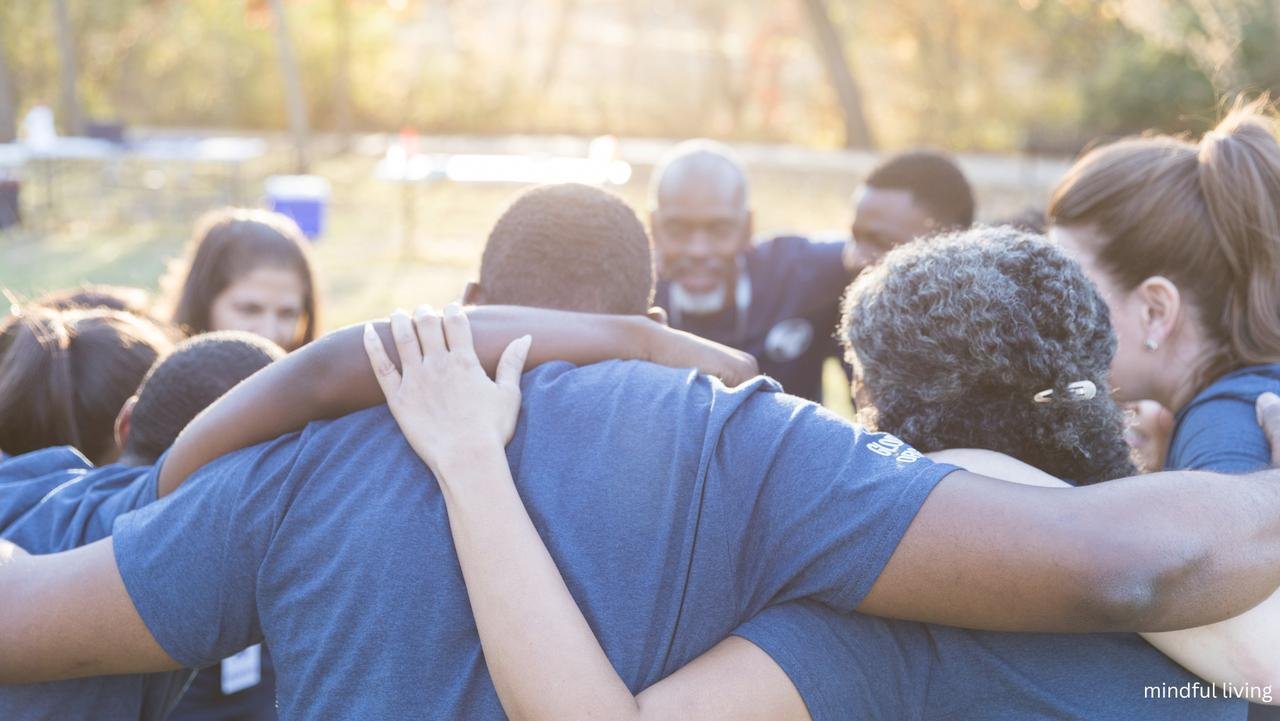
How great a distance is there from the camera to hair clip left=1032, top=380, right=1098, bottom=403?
1.88 m

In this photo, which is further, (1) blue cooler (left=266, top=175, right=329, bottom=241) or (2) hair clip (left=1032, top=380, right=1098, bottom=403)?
(1) blue cooler (left=266, top=175, right=329, bottom=241)

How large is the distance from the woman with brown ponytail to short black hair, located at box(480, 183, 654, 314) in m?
1.20

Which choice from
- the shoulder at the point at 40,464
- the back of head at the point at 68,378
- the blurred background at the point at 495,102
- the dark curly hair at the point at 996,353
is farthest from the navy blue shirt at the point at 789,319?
the blurred background at the point at 495,102

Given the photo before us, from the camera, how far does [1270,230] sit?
257 cm

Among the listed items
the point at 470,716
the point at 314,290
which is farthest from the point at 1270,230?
the point at 314,290

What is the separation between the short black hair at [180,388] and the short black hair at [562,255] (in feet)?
2.22

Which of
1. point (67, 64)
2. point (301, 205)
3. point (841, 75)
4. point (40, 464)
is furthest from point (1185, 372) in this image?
point (67, 64)

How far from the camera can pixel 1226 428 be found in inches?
89.3

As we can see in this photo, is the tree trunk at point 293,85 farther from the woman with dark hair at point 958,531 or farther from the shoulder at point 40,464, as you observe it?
the woman with dark hair at point 958,531

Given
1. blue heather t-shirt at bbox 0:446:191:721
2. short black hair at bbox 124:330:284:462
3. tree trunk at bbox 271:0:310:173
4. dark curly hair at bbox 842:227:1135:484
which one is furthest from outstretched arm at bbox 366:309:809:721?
tree trunk at bbox 271:0:310:173

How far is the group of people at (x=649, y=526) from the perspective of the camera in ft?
5.33

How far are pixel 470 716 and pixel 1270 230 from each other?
2081mm

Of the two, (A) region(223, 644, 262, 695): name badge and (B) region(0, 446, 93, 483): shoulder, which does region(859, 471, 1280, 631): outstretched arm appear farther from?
(B) region(0, 446, 93, 483): shoulder

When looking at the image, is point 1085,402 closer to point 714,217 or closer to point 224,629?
point 224,629
